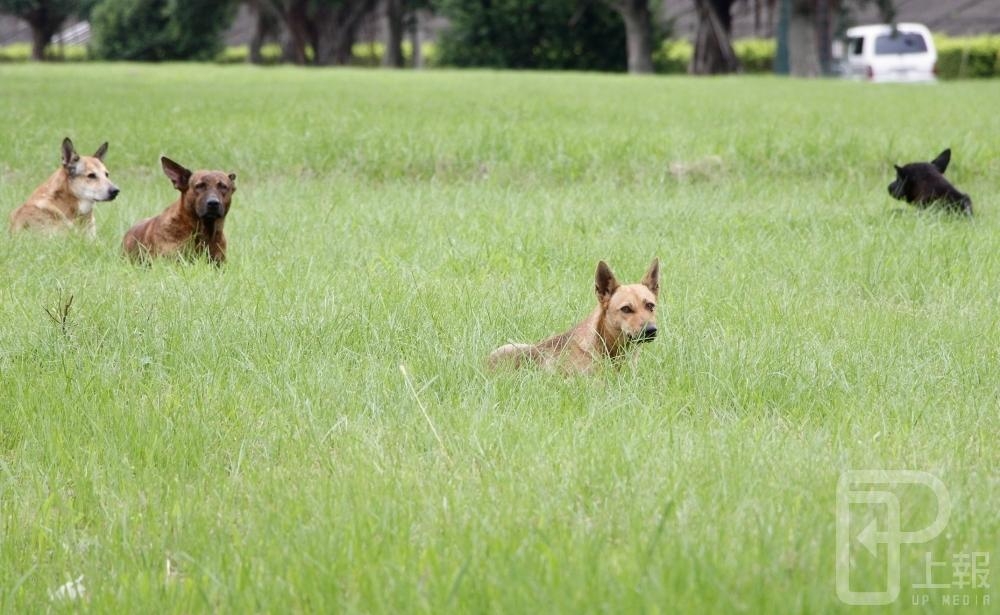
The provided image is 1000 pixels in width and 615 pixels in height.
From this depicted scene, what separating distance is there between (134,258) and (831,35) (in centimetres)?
3751

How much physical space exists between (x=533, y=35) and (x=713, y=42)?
29.1ft

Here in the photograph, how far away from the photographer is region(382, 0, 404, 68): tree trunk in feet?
176

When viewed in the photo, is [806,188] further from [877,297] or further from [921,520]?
[921,520]

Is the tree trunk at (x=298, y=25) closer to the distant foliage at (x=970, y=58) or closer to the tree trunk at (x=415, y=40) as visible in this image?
the tree trunk at (x=415, y=40)

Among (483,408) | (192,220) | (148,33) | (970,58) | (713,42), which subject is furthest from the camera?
(148,33)

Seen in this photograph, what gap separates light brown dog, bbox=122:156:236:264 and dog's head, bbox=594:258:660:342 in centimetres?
333

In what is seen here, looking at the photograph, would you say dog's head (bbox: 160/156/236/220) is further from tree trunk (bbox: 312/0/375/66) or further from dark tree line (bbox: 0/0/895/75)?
tree trunk (bbox: 312/0/375/66)

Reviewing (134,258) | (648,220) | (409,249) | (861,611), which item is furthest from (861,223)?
(861,611)

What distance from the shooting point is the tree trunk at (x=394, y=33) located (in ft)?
176

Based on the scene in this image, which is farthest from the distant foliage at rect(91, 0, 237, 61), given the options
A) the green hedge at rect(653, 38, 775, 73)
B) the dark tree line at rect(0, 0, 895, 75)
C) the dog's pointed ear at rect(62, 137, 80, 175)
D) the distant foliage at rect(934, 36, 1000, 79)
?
the dog's pointed ear at rect(62, 137, 80, 175)

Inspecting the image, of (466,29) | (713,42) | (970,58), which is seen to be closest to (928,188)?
(970,58)

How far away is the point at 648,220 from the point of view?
9.93m

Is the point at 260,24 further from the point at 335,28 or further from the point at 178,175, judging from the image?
the point at 178,175

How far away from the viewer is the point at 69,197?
955 cm
